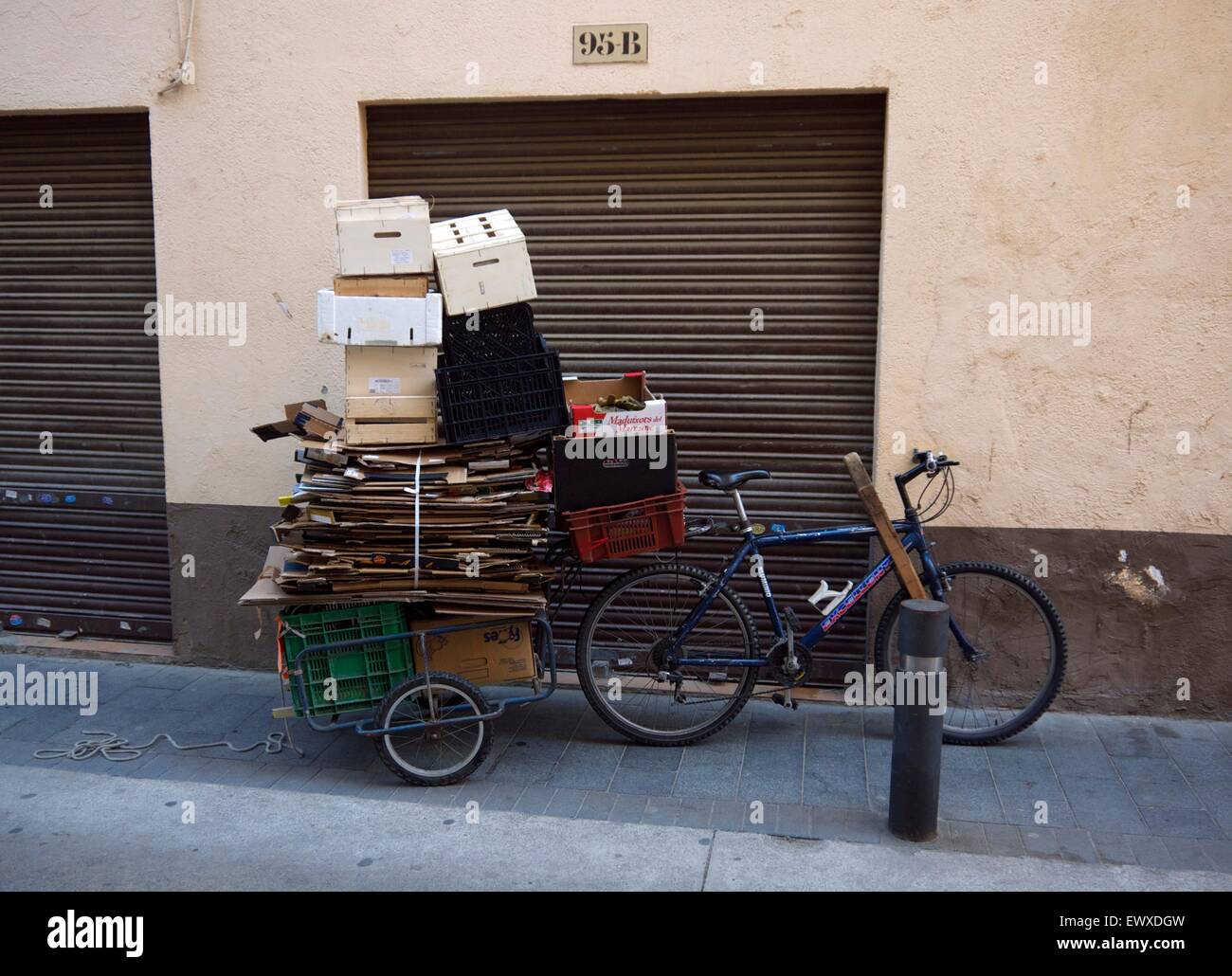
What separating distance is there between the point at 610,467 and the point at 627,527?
0.30 metres

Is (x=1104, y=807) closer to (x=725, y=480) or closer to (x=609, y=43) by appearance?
(x=725, y=480)

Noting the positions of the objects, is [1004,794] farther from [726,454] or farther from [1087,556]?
[726,454]

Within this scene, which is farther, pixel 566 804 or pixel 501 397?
pixel 501 397

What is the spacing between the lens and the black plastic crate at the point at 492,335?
5.38 m

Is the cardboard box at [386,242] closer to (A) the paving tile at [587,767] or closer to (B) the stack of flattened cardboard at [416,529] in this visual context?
(B) the stack of flattened cardboard at [416,529]

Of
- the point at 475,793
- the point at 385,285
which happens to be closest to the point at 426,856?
the point at 475,793

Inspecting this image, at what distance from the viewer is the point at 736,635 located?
19.1 ft

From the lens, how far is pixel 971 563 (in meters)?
5.76

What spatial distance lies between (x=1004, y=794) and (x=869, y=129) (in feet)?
11.4

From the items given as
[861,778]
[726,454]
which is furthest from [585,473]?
[861,778]

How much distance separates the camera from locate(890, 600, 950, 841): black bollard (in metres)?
4.72

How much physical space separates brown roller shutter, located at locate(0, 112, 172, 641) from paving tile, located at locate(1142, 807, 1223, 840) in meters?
5.62

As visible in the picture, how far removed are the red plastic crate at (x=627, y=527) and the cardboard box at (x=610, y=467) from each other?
41 mm

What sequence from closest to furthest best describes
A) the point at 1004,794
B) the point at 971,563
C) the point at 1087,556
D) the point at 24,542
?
the point at 1004,794
the point at 971,563
the point at 1087,556
the point at 24,542
